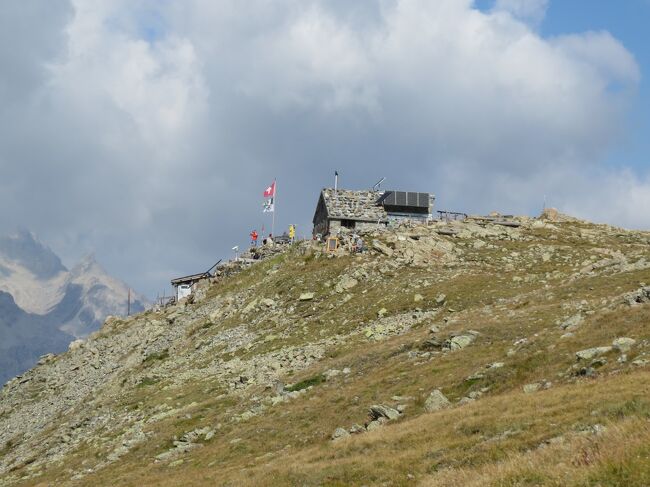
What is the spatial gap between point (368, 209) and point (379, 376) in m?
64.0

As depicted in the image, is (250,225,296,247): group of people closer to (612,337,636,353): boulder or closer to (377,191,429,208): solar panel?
(377,191,429,208): solar panel

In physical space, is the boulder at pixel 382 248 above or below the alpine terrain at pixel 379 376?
above

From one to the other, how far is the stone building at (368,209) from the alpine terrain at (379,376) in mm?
9698

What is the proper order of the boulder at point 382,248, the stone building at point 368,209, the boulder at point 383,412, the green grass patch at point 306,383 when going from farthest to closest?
the stone building at point 368,209 → the boulder at point 382,248 → the green grass patch at point 306,383 → the boulder at point 383,412

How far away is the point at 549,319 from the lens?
145 ft

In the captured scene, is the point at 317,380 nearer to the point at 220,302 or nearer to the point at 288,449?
the point at 288,449

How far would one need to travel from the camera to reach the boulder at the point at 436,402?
3297 cm

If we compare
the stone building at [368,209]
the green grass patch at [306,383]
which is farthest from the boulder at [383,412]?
the stone building at [368,209]

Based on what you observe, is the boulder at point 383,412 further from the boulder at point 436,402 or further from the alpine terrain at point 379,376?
the boulder at point 436,402

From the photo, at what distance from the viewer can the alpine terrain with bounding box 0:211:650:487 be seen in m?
23.7

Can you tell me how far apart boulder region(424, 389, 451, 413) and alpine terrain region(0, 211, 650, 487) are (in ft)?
0.42

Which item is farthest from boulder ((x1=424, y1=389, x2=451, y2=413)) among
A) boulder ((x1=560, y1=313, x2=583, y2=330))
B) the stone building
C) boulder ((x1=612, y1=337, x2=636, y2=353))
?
Result: the stone building

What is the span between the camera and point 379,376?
41.6 meters

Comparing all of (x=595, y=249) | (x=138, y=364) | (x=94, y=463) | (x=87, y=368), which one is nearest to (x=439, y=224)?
(x=595, y=249)
